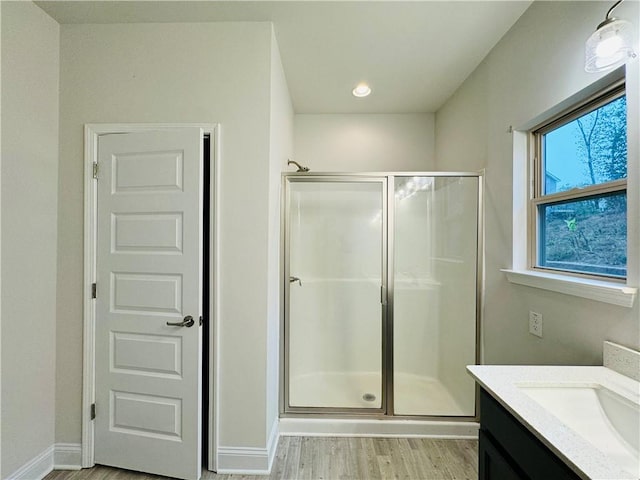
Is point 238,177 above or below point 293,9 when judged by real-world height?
below

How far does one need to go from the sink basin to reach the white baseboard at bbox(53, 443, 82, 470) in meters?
2.40

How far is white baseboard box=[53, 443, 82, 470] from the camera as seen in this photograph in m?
1.80

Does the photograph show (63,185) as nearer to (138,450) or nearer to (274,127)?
(274,127)

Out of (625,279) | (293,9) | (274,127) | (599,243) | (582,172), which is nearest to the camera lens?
(625,279)

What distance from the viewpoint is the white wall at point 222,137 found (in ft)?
5.84

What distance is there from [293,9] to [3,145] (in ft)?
5.50

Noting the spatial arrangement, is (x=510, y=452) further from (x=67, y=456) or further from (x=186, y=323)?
A: (x=67, y=456)

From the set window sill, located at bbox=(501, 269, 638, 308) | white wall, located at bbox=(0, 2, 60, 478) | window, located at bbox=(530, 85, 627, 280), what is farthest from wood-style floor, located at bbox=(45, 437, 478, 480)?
window, located at bbox=(530, 85, 627, 280)

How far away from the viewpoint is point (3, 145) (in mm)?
1535

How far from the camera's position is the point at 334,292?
275 centimetres

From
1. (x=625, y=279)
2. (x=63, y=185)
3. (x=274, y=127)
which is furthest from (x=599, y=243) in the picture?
(x=63, y=185)

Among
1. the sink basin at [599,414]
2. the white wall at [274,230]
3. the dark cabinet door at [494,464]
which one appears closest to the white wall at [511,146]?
the sink basin at [599,414]

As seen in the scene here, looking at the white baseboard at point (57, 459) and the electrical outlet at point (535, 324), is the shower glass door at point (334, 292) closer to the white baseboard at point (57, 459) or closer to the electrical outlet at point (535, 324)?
the electrical outlet at point (535, 324)

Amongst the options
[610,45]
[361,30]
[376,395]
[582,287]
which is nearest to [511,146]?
[610,45]
